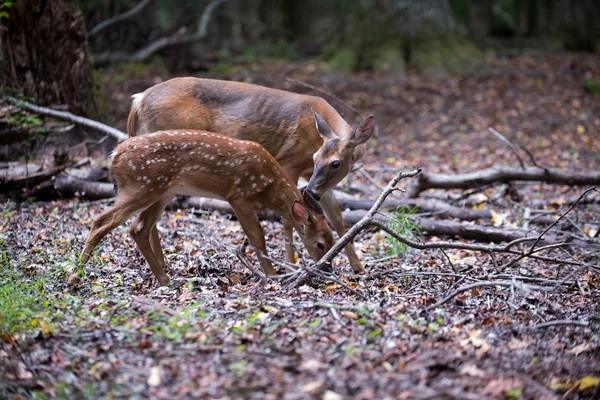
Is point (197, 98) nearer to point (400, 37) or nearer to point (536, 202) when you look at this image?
point (536, 202)

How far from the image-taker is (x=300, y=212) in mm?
5562

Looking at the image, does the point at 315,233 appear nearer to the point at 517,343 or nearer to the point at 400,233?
the point at 400,233

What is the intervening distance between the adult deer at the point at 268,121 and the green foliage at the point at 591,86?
9258mm

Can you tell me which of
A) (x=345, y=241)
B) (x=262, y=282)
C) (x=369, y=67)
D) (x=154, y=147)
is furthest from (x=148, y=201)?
(x=369, y=67)

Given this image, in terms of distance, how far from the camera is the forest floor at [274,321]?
3.43m

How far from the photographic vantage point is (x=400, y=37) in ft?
49.1

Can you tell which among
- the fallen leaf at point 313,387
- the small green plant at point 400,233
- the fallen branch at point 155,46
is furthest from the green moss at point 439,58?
the fallen leaf at point 313,387

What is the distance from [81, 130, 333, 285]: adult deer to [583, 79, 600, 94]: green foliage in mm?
10350

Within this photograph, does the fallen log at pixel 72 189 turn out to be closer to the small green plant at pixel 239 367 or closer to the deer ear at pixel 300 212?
the deer ear at pixel 300 212

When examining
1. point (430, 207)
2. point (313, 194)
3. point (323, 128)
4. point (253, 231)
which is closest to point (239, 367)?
point (253, 231)

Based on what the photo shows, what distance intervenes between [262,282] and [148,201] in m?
1.11

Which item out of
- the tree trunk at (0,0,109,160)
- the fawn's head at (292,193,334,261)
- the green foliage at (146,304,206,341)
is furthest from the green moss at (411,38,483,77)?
the green foliage at (146,304,206,341)

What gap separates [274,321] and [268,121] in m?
2.87

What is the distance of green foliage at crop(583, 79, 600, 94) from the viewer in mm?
13773
